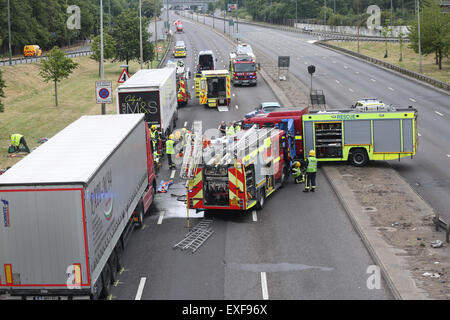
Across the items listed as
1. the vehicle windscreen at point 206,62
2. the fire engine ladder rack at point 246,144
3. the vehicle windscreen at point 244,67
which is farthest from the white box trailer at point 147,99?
the vehicle windscreen at point 206,62

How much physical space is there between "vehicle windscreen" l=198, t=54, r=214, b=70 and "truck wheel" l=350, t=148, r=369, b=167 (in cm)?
3935

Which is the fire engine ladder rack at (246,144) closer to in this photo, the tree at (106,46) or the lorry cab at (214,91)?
the lorry cab at (214,91)

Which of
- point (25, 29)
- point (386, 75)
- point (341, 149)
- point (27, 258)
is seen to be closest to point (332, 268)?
point (27, 258)

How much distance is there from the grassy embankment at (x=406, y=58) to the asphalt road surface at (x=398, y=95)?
4578 mm

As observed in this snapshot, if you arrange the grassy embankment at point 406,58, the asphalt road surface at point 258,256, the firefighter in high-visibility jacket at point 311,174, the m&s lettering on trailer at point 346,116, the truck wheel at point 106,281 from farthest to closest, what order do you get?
the grassy embankment at point 406,58 → the m&s lettering on trailer at point 346,116 → the firefighter in high-visibility jacket at point 311,174 → the asphalt road surface at point 258,256 → the truck wheel at point 106,281

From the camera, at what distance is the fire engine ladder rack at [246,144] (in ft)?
73.1

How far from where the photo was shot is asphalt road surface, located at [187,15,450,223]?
28.3 meters

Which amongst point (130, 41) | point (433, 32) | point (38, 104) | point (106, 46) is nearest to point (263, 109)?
point (38, 104)

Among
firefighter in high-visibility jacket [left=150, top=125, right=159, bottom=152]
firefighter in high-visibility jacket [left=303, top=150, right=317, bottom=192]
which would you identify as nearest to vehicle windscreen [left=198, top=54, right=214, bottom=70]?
firefighter in high-visibility jacket [left=150, top=125, right=159, bottom=152]

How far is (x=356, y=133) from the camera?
2983 centimetres

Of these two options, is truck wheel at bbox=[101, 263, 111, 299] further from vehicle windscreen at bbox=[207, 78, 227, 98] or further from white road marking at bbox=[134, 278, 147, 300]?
vehicle windscreen at bbox=[207, 78, 227, 98]

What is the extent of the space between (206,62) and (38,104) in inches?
782

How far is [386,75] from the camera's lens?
2682 inches

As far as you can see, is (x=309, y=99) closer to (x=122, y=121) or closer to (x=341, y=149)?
(x=341, y=149)
